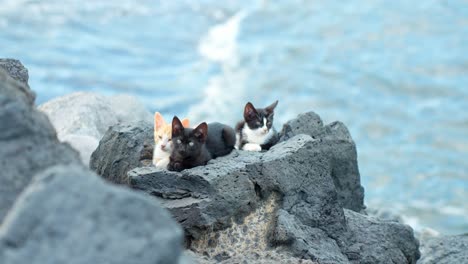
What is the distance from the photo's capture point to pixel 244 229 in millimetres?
6586

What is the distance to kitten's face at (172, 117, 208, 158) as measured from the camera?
7531mm

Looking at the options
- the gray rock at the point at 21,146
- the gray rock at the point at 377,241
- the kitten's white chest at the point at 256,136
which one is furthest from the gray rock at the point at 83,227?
the kitten's white chest at the point at 256,136

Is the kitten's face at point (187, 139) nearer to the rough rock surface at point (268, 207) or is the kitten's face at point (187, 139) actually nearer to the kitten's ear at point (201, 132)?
the kitten's ear at point (201, 132)

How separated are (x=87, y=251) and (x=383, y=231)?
469cm

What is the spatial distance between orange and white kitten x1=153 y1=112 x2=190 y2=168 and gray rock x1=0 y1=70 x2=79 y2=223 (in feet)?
11.7

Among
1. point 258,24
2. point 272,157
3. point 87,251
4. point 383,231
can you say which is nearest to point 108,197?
point 87,251

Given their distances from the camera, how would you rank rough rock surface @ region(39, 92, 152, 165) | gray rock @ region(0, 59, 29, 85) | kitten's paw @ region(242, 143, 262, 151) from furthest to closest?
1. rough rock surface @ region(39, 92, 152, 165)
2. kitten's paw @ region(242, 143, 262, 151)
3. gray rock @ region(0, 59, 29, 85)

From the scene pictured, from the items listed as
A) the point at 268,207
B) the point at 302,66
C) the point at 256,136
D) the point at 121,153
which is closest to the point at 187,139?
the point at 121,153

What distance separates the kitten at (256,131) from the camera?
900cm

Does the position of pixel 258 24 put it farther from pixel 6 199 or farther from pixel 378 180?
pixel 6 199

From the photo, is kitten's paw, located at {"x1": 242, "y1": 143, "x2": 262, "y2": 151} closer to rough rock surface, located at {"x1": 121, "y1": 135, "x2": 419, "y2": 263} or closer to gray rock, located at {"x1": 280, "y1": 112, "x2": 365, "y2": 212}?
gray rock, located at {"x1": 280, "y1": 112, "x2": 365, "y2": 212}

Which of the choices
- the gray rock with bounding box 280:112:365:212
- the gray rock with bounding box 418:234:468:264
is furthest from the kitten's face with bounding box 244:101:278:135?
the gray rock with bounding box 418:234:468:264

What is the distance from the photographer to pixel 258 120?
29.8 ft

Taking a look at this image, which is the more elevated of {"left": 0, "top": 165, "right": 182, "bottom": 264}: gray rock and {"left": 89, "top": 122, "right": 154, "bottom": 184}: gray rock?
{"left": 89, "top": 122, "right": 154, "bottom": 184}: gray rock
